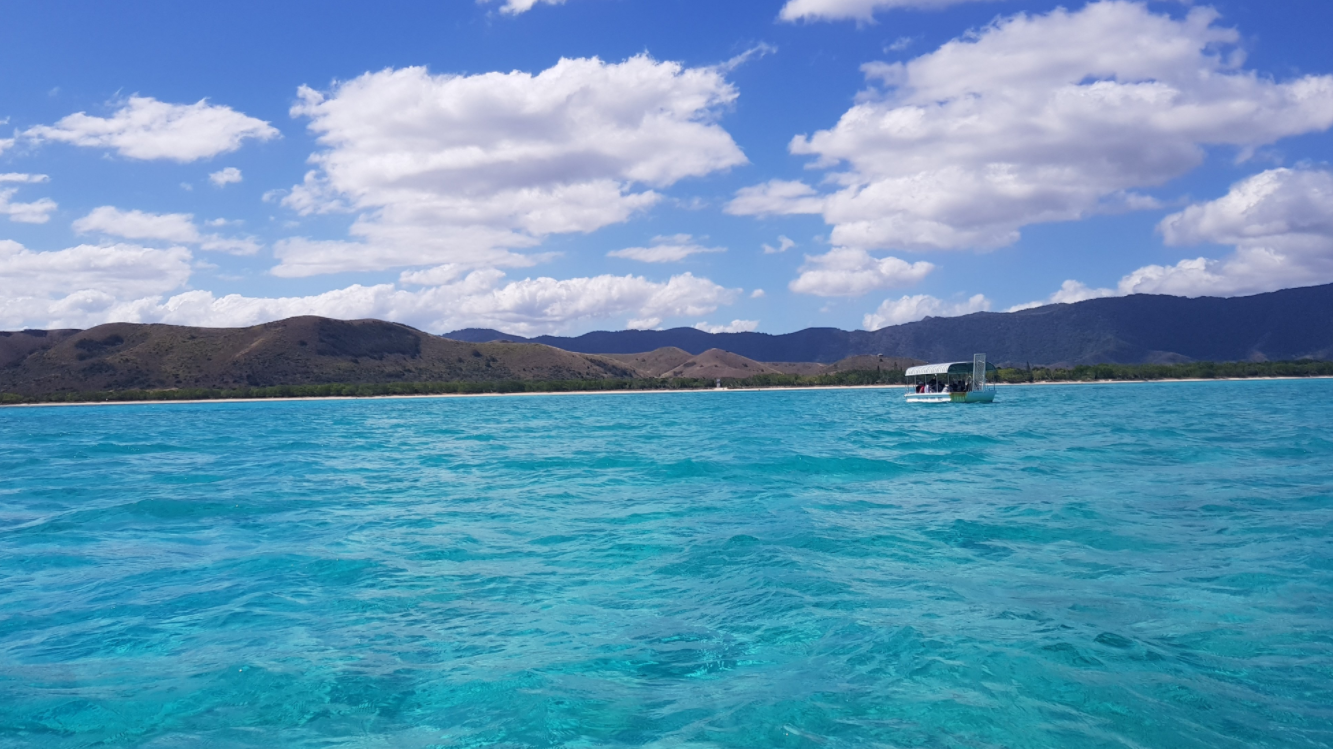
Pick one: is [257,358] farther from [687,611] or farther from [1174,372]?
[1174,372]

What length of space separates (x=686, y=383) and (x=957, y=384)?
8951cm

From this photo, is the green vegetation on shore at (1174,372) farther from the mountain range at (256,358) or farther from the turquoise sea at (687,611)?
the turquoise sea at (687,611)

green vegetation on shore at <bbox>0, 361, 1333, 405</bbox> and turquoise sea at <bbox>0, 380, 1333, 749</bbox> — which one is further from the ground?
green vegetation on shore at <bbox>0, 361, 1333, 405</bbox>

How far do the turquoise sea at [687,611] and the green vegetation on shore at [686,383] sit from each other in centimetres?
11248

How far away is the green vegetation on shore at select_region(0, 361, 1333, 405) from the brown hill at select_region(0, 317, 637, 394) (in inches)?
389

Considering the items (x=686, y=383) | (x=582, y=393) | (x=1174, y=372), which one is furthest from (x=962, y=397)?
(x=1174, y=372)

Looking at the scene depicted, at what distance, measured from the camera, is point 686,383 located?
16112cm

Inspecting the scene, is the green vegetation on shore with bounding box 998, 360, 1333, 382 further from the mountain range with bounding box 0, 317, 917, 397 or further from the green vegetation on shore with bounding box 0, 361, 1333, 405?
the mountain range with bounding box 0, 317, 917, 397

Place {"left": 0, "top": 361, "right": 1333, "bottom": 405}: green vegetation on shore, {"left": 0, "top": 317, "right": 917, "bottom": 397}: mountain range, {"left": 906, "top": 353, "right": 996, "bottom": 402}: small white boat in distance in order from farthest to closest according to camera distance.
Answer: {"left": 0, "top": 317, "right": 917, "bottom": 397}: mountain range, {"left": 0, "top": 361, "right": 1333, "bottom": 405}: green vegetation on shore, {"left": 906, "top": 353, "right": 996, "bottom": 402}: small white boat in distance

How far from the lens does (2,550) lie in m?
16.2

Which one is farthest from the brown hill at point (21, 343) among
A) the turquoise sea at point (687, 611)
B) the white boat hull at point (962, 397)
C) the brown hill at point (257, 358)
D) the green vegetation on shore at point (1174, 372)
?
the green vegetation on shore at point (1174, 372)

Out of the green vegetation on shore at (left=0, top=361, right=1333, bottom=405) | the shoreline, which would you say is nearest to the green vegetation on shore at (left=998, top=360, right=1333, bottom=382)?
the green vegetation on shore at (left=0, top=361, right=1333, bottom=405)

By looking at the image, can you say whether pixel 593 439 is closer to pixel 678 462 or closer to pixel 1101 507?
pixel 678 462

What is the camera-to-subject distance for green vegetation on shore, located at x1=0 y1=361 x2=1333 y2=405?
400 feet
